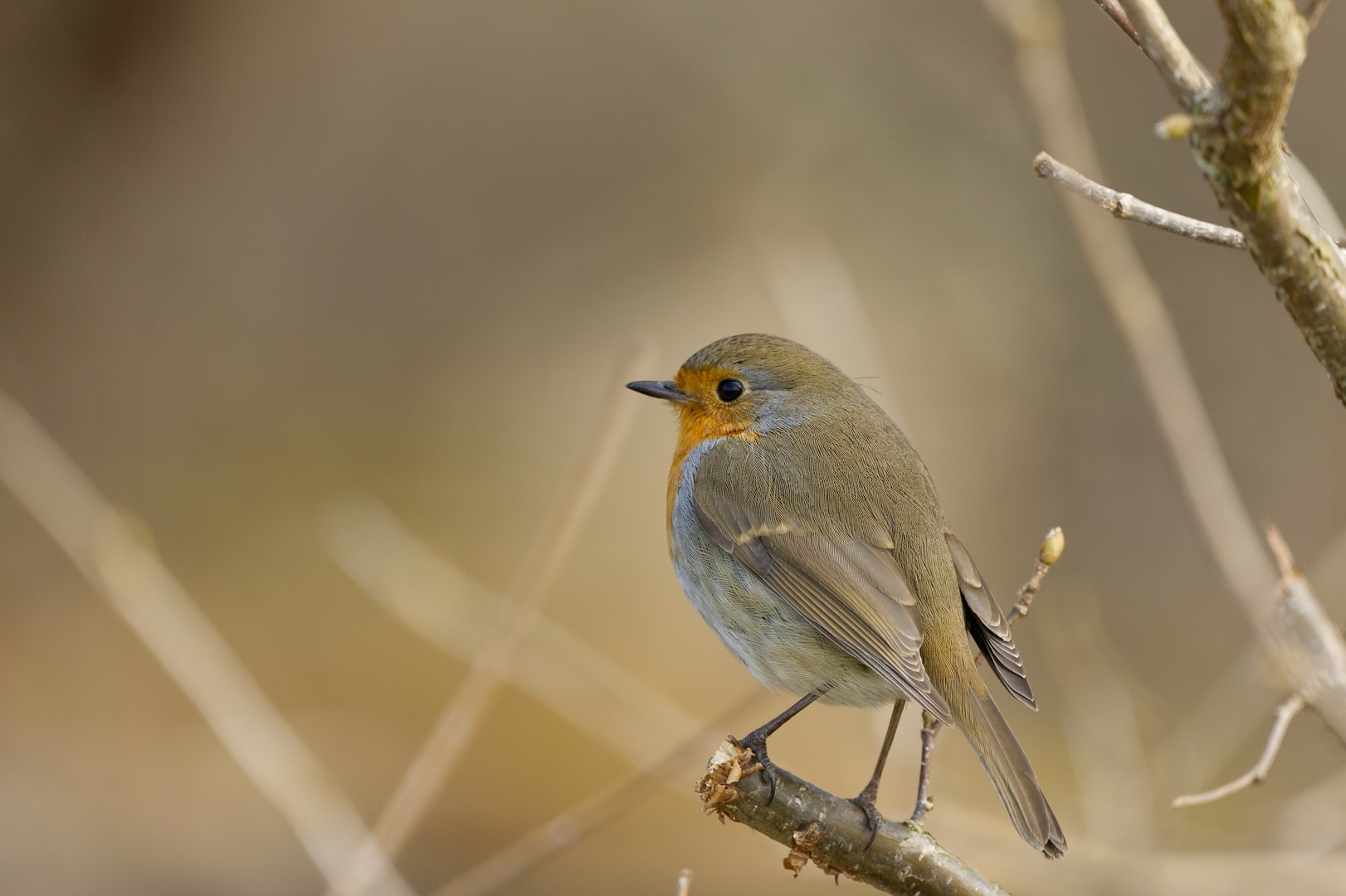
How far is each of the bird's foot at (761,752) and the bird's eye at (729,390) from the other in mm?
1043

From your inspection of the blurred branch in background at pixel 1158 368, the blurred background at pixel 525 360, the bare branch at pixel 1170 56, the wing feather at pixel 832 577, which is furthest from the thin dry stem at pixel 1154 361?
the blurred background at pixel 525 360

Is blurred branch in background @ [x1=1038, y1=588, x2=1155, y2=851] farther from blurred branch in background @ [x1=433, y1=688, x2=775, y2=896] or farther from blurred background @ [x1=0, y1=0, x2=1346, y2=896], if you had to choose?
blurred branch in background @ [x1=433, y1=688, x2=775, y2=896]

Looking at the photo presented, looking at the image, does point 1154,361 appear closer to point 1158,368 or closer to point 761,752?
point 1158,368

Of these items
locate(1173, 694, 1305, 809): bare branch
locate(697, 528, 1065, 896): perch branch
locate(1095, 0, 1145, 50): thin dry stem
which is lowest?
locate(1173, 694, 1305, 809): bare branch

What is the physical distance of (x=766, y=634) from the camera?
2.64 meters

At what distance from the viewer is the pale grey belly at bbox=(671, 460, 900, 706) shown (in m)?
2.57

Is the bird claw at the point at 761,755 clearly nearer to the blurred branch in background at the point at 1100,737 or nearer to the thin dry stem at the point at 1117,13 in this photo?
the thin dry stem at the point at 1117,13

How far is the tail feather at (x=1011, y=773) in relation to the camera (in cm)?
212

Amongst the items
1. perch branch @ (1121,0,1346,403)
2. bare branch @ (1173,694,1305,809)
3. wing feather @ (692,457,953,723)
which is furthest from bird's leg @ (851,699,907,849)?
perch branch @ (1121,0,1346,403)

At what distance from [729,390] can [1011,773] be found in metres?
1.31

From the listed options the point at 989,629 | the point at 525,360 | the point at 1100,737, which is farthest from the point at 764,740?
the point at 525,360

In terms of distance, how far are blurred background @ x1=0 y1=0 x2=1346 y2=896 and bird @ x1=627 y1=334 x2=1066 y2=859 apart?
100 inches

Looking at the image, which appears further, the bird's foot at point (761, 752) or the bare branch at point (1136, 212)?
the bird's foot at point (761, 752)

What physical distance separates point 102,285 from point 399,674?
2.90m
